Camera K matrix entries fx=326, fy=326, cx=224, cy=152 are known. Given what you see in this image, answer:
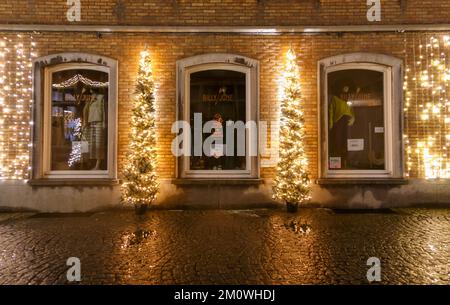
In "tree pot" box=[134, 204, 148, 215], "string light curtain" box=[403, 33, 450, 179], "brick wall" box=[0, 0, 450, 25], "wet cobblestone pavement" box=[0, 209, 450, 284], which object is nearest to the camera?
"wet cobblestone pavement" box=[0, 209, 450, 284]

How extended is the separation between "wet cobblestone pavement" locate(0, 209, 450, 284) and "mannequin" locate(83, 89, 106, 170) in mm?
1868

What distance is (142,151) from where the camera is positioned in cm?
789

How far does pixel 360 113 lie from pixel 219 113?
390cm

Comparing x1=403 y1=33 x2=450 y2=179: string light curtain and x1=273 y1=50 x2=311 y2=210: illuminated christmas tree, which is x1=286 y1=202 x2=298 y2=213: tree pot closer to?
x1=273 y1=50 x2=311 y2=210: illuminated christmas tree

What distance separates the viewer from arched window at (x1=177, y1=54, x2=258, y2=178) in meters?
8.62

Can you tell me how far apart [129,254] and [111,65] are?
5.39 meters

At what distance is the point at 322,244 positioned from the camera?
5.57m

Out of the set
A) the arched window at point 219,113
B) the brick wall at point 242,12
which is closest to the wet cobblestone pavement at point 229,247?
the arched window at point 219,113

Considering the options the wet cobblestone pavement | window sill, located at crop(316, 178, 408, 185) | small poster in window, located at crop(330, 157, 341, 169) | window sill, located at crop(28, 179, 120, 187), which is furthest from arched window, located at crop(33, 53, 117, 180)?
small poster in window, located at crop(330, 157, 341, 169)

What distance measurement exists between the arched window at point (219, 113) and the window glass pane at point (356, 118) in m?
2.27

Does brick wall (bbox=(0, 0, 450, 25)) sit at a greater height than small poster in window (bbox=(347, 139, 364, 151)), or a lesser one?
greater

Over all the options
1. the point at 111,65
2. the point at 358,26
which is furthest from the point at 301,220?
the point at 111,65

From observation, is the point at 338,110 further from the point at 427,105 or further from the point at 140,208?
the point at 140,208

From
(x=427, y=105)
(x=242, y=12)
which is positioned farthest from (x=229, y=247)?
(x=427, y=105)
